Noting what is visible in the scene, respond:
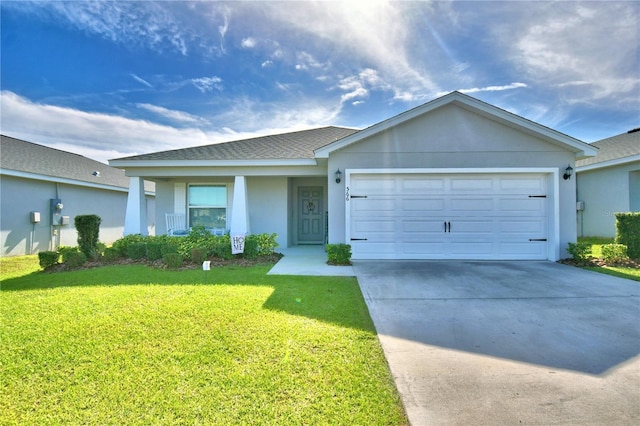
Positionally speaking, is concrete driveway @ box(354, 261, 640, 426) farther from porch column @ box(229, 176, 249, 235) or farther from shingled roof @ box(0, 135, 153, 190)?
shingled roof @ box(0, 135, 153, 190)

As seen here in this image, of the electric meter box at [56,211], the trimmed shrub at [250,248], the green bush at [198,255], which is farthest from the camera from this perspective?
the electric meter box at [56,211]

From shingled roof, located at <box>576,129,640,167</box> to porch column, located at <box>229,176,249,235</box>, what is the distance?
48.0 feet

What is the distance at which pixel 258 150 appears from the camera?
33.5 ft

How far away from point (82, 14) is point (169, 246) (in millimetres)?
6483

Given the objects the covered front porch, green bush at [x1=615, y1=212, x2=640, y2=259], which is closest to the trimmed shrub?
the covered front porch

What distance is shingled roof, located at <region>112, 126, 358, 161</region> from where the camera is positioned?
366 inches

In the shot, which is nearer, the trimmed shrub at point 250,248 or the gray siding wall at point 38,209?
the trimmed shrub at point 250,248

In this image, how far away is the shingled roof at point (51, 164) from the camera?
35.2 ft

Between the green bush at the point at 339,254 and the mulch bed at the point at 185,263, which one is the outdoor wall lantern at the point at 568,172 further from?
the mulch bed at the point at 185,263

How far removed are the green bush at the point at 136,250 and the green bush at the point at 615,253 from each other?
40.5ft

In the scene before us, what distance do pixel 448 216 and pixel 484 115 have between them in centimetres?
293

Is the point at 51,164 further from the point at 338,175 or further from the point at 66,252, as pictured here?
the point at 338,175

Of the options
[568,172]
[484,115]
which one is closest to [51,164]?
[484,115]

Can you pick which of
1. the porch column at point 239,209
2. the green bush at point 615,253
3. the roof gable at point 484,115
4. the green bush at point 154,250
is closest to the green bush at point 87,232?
the green bush at point 154,250
